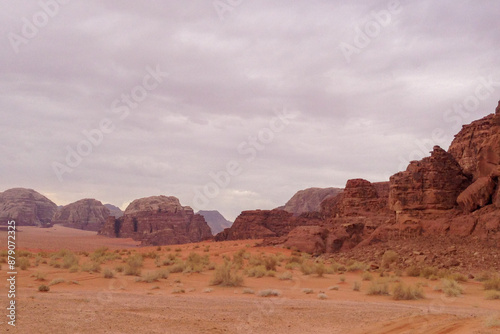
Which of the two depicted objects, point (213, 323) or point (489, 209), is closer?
point (213, 323)

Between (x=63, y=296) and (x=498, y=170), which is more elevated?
(x=498, y=170)

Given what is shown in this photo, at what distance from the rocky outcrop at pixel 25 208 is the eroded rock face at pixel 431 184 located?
10380 centimetres

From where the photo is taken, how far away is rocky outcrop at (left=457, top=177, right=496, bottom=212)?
66.7 ft

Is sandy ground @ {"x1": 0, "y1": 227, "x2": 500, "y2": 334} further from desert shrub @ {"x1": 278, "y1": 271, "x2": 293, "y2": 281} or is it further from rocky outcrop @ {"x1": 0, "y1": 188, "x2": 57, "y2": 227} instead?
rocky outcrop @ {"x1": 0, "y1": 188, "x2": 57, "y2": 227}

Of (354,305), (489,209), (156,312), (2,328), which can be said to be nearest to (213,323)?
(156,312)

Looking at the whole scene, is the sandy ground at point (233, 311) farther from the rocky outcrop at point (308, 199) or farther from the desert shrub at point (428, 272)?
the rocky outcrop at point (308, 199)

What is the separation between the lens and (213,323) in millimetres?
8148

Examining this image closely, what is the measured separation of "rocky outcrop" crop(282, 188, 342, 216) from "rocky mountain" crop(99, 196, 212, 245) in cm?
3109

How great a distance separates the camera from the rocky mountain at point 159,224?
7575cm

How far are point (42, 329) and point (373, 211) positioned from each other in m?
30.9

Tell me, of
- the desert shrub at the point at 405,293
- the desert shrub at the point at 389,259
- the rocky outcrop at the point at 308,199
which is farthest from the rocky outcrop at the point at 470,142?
the rocky outcrop at the point at 308,199

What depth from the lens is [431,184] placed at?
2338 centimetres

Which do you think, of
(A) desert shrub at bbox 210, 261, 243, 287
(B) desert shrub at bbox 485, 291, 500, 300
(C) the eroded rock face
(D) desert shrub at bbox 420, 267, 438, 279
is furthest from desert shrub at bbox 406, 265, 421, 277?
(A) desert shrub at bbox 210, 261, 243, 287

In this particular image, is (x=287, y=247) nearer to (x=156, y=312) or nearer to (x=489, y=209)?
(x=489, y=209)
